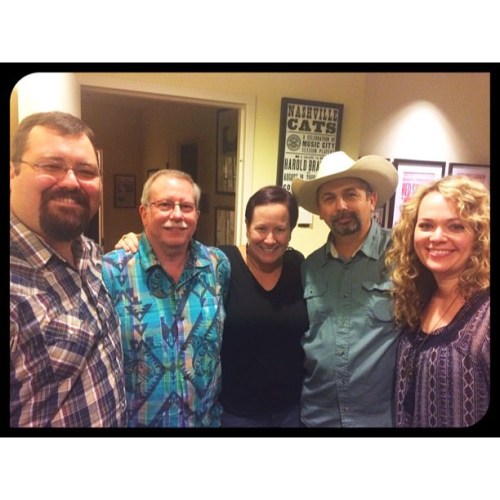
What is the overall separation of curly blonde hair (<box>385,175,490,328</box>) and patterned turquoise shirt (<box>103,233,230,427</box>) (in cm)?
50

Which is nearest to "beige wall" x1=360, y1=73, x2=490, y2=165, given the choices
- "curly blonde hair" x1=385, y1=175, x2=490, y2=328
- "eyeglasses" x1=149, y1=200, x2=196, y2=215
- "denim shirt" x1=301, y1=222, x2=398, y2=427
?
"curly blonde hair" x1=385, y1=175, x2=490, y2=328

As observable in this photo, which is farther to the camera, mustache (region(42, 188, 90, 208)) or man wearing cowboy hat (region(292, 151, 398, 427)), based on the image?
man wearing cowboy hat (region(292, 151, 398, 427))

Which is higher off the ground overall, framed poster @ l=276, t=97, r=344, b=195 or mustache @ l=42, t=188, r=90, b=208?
framed poster @ l=276, t=97, r=344, b=195

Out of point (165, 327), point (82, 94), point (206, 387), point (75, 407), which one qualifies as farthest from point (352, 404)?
point (82, 94)

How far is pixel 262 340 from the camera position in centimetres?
130

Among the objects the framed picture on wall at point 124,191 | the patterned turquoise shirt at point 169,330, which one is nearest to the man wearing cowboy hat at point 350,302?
the patterned turquoise shirt at point 169,330

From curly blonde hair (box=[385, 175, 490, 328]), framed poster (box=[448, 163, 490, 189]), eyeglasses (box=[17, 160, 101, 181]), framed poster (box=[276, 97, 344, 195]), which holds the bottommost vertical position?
curly blonde hair (box=[385, 175, 490, 328])

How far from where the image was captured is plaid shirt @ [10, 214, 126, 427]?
1176 mm

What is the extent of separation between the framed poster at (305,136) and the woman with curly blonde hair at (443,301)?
0.29m

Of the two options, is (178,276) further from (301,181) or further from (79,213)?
(301,181)

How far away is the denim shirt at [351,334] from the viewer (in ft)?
4.29

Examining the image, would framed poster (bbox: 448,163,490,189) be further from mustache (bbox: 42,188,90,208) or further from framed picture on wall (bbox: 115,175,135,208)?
mustache (bbox: 42,188,90,208)

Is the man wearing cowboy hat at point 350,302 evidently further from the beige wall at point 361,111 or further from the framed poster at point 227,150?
the framed poster at point 227,150

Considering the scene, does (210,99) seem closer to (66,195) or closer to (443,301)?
(66,195)
